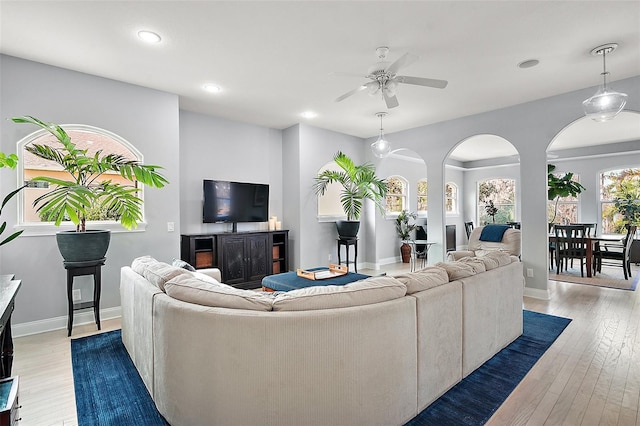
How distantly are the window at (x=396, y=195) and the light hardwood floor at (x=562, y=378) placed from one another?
15.7ft

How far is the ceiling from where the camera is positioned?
101 inches

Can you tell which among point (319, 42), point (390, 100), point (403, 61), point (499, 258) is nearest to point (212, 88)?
point (319, 42)

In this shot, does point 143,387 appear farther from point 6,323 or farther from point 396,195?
point 396,195

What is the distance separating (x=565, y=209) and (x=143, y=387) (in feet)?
33.7

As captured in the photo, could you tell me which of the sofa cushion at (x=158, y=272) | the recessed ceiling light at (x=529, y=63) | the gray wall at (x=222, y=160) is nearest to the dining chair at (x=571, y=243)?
the recessed ceiling light at (x=529, y=63)

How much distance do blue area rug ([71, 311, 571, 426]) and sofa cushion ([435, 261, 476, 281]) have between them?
2.47 feet

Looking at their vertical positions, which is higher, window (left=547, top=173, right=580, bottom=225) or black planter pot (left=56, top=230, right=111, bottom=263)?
window (left=547, top=173, right=580, bottom=225)

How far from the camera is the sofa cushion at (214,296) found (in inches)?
66.2

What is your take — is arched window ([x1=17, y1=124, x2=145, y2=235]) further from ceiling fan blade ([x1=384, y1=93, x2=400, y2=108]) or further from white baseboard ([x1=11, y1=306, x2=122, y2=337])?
ceiling fan blade ([x1=384, y1=93, x2=400, y2=108])

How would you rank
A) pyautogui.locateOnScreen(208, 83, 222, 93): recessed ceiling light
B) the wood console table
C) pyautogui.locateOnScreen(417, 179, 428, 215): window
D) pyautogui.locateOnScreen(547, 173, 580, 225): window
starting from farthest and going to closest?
pyautogui.locateOnScreen(417, 179, 428, 215): window, pyautogui.locateOnScreen(547, 173, 580, 225): window, pyautogui.locateOnScreen(208, 83, 222, 93): recessed ceiling light, the wood console table

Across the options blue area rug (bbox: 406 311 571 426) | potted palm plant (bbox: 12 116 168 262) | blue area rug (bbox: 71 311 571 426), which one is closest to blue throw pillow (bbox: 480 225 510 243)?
blue area rug (bbox: 406 311 571 426)

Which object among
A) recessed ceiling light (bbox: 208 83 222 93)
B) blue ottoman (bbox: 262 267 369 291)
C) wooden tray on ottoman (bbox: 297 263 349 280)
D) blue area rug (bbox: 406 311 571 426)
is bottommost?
blue area rug (bbox: 406 311 571 426)

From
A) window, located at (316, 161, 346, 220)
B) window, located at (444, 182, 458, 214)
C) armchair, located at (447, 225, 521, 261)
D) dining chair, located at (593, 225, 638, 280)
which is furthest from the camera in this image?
window, located at (444, 182, 458, 214)

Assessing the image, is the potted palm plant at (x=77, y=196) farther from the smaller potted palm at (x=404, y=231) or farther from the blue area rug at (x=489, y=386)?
the smaller potted palm at (x=404, y=231)
